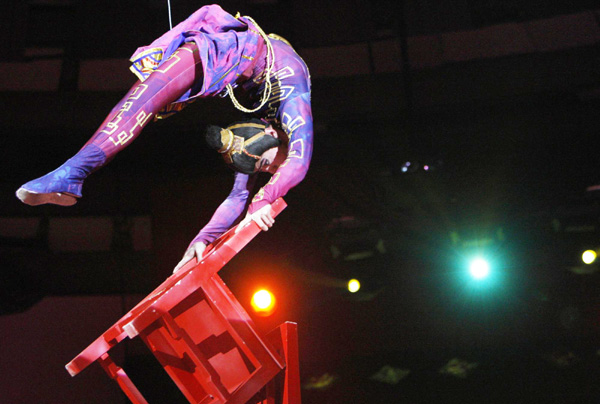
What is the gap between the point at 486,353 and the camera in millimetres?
4414

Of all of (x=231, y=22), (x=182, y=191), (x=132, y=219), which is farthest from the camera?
(x=132, y=219)

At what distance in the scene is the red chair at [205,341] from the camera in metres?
1.75

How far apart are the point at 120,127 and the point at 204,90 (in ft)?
1.12

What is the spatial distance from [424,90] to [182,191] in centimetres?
211

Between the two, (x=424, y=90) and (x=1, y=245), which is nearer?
(x=424, y=90)

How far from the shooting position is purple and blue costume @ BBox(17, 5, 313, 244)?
1587 mm

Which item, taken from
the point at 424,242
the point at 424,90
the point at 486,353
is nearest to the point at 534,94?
the point at 424,90

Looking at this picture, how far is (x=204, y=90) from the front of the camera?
1.85 meters

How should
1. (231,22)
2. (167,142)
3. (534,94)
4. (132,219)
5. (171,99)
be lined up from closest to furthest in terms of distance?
(171,99), (231,22), (534,94), (167,142), (132,219)

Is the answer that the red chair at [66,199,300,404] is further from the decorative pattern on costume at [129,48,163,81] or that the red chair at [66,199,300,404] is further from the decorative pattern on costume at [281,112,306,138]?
the decorative pattern on costume at [129,48,163,81]

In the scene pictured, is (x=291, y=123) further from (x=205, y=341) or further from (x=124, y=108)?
(x=205, y=341)

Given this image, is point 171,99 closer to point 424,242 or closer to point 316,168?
point 316,168

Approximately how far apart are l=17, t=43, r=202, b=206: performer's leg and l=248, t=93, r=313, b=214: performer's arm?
39 cm

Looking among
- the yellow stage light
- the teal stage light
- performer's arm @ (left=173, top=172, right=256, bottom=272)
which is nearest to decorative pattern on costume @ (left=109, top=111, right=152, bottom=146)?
performer's arm @ (left=173, top=172, right=256, bottom=272)
